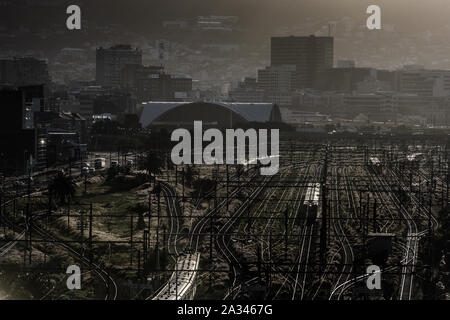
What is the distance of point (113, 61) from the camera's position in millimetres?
92188

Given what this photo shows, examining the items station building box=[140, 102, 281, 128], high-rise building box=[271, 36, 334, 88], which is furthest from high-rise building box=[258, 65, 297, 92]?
station building box=[140, 102, 281, 128]

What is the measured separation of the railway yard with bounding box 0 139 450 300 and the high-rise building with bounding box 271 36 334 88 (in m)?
74.4

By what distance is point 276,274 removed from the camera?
12641 mm

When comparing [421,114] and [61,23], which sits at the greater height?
[61,23]

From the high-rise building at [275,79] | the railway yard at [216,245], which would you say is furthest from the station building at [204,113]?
the high-rise building at [275,79]

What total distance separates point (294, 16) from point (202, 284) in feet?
492

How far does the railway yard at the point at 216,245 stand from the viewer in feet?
38.7

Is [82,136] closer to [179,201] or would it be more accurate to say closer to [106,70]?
[179,201]

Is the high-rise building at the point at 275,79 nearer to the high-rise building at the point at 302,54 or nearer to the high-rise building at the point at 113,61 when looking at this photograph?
the high-rise building at the point at 302,54

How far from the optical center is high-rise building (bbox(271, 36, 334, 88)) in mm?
96000

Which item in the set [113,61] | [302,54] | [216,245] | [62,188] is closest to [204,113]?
[62,188]

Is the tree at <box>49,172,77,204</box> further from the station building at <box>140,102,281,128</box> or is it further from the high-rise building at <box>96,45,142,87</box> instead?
the high-rise building at <box>96,45,142,87</box>

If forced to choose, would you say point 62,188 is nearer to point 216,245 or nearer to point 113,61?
point 216,245

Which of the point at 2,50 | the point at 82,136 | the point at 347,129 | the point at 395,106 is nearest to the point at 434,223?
the point at 82,136
